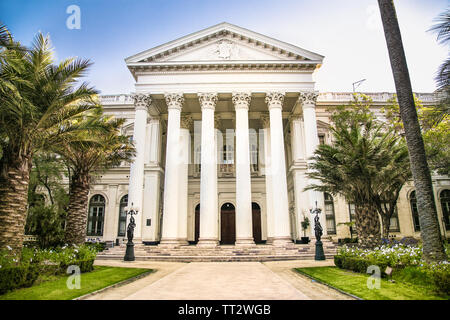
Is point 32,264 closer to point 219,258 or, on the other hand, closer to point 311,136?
point 219,258

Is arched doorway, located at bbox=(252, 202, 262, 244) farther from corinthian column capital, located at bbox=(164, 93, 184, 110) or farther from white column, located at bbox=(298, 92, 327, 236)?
corinthian column capital, located at bbox=(164, 93, 184, 110)

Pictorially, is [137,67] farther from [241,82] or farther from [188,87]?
[241,82]

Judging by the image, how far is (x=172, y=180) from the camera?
23.0 m

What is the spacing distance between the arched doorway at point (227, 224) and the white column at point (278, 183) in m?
7.82

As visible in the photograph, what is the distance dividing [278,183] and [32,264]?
1692cm

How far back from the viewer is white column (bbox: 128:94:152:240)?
22.7m

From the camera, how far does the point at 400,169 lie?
1449 cm

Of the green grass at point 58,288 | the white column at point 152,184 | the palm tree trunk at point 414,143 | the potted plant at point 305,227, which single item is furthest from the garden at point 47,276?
the potted plant at point 305,227

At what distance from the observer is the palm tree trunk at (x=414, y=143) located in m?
8.99

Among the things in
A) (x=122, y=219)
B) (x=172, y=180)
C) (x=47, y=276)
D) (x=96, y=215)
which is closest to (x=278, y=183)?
(x=172, y=180)

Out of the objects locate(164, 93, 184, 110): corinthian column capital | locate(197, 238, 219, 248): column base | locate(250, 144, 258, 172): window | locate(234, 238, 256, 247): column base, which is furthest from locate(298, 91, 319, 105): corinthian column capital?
locate(197, 238, 219, 248): column base

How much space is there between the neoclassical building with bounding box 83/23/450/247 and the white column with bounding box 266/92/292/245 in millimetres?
77

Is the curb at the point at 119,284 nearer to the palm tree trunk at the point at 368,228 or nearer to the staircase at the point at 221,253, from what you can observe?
the staircase at the point at 221,253

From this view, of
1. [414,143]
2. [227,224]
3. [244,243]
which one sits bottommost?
[244,243]
